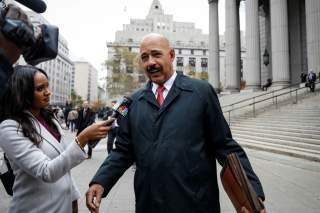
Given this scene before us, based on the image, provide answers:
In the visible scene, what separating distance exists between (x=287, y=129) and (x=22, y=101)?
1323cm

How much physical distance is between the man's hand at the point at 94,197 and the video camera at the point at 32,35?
3.54 feet

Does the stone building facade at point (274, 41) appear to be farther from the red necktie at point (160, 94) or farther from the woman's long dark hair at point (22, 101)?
the woman's long dark hair at point (22, 101)

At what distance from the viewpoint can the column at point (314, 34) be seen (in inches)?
803

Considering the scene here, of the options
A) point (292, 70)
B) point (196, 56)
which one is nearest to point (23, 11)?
point (292, 70)

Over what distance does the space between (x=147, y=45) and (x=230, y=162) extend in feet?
4.03

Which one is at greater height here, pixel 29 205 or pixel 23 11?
pixel 23 11

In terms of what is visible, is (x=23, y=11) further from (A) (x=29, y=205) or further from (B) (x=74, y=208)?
(B) (x=74, y=208)

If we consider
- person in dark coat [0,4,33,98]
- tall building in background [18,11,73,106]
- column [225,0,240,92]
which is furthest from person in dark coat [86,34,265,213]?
tall building in background [18,11,73,106]

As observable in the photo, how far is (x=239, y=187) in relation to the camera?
162 centimetres

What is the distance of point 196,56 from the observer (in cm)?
10525

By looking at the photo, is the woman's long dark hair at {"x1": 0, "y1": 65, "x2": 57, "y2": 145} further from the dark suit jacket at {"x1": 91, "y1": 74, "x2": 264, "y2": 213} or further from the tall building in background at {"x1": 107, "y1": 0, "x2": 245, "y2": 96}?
the tall building in background at {"x1": 107, "y1": 0, "x2": 245, "y2": 96}

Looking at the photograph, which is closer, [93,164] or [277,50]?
[93,164]

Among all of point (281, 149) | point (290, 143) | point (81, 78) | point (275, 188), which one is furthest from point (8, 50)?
point (81, 78)

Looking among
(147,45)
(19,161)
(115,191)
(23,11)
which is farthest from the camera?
(115,191)
